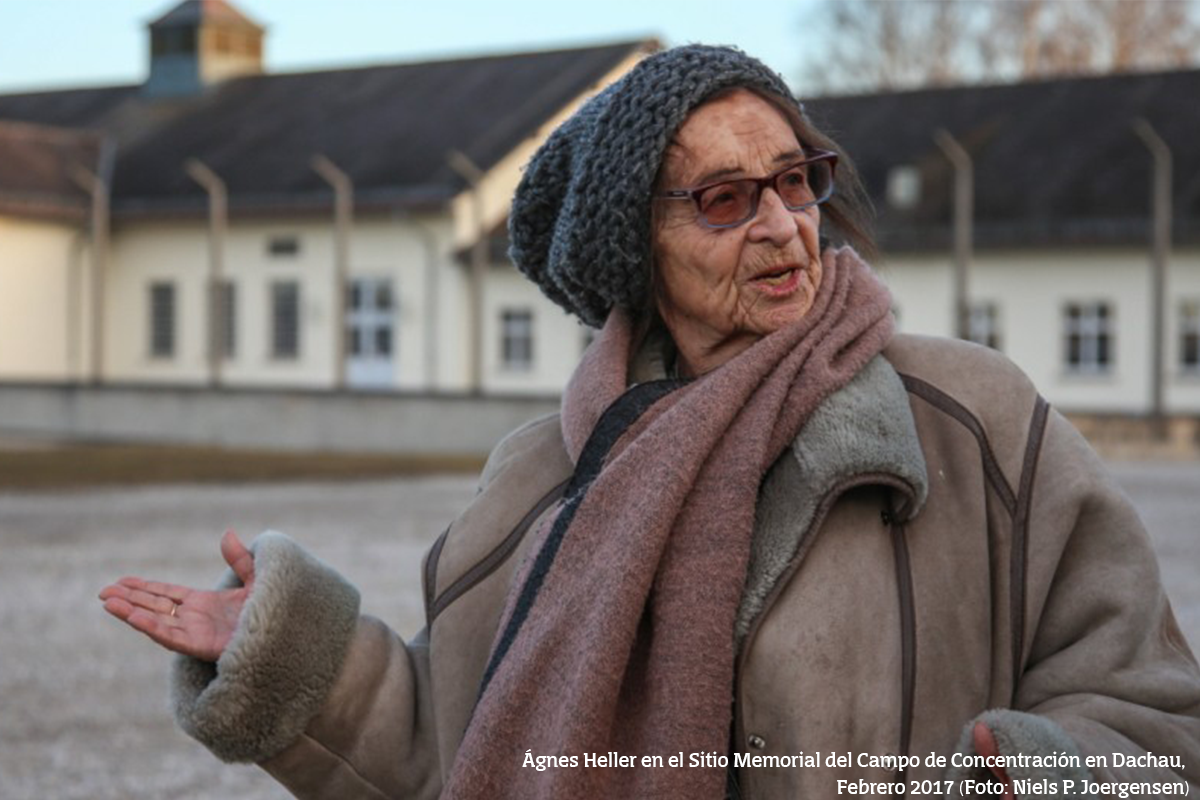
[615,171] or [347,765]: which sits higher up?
[615,171]

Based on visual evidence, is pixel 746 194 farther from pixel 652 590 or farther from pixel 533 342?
pixel 533 342

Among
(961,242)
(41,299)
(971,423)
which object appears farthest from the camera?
(41,299)

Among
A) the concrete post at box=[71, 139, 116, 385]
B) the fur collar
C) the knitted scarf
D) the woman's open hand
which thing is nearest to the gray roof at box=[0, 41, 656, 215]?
the concrete post at box=[71, 139, 116, 385]

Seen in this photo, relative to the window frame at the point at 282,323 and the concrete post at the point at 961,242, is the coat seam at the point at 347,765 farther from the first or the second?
the window frame at the point at 282,323

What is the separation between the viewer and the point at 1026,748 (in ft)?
7.60

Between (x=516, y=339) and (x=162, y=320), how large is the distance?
8457 millimetres

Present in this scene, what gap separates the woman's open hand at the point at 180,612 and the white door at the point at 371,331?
4036 centimetres

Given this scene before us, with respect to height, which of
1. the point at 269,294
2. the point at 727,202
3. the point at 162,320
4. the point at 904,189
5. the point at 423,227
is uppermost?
the point at 904,189

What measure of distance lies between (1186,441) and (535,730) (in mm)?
27479

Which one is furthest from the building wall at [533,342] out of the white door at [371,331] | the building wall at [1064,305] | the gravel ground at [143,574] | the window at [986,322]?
the gravel ground at [143,574]

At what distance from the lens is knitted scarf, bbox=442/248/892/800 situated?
2.46 m

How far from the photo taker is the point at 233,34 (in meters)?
52.3

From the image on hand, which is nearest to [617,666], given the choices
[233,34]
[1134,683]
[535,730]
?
[535,730]

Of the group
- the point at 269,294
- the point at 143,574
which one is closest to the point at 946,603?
the point at 143,574
